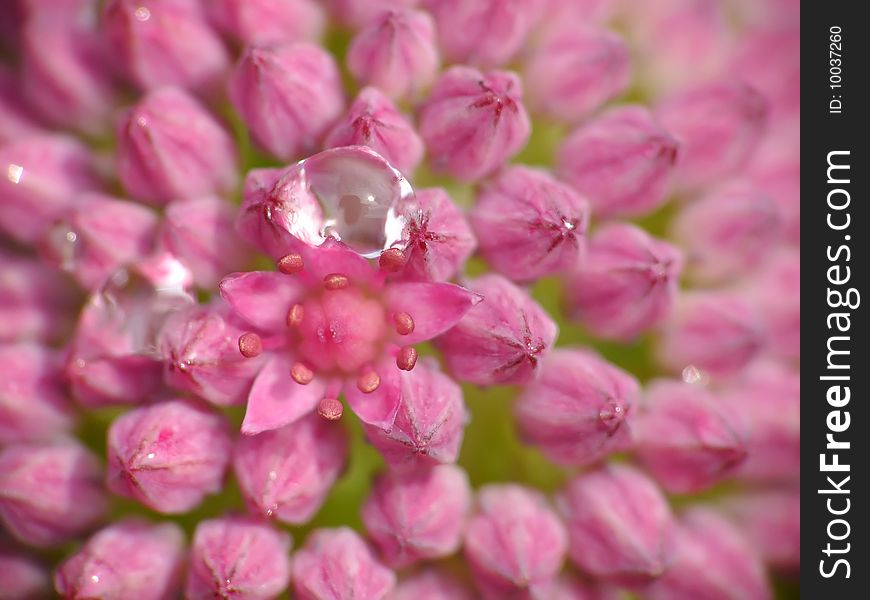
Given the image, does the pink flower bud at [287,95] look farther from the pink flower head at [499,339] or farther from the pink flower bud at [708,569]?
the pink flower bud at [708,569]

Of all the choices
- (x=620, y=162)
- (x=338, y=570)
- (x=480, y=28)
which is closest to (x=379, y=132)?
(x=480, y=28)

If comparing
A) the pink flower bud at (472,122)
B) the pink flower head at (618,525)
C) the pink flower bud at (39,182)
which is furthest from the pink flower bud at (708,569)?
the pink flower bud at (39,182)

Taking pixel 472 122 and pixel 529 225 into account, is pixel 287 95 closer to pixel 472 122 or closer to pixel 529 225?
pixel 472 122

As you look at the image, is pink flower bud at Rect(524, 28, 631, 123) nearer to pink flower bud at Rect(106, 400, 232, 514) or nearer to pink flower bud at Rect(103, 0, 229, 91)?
pink flower bud at Rect(103, 0, 229, 91)
